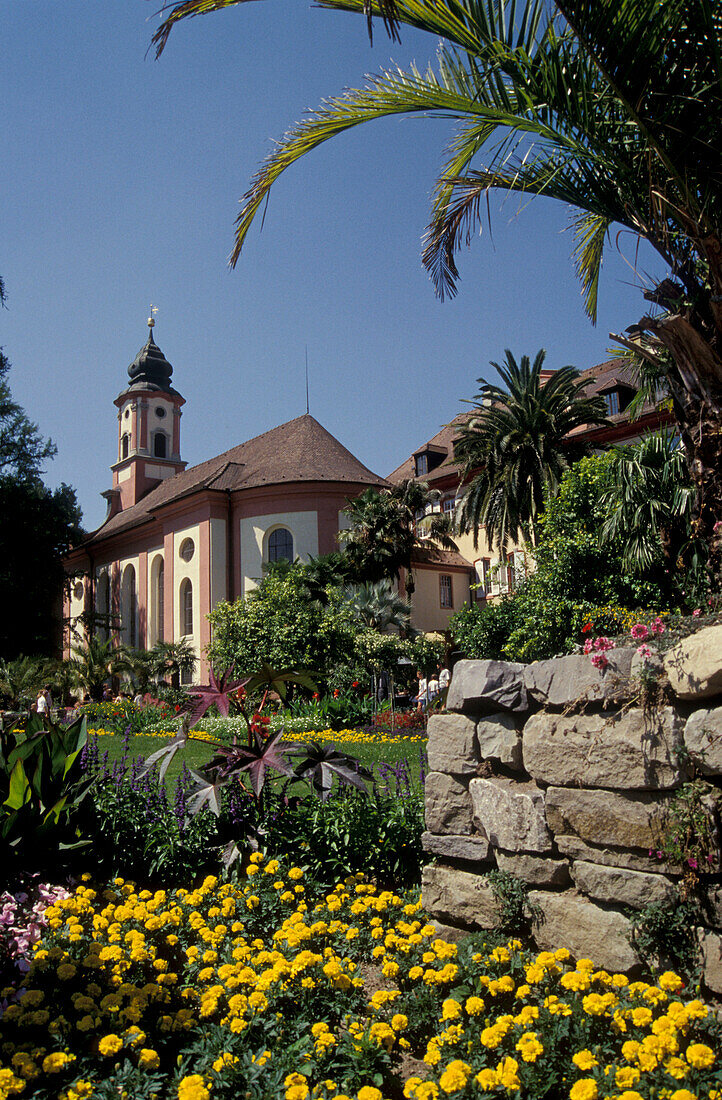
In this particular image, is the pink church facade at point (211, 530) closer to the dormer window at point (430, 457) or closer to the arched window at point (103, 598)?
the arched window at point (103, 598)

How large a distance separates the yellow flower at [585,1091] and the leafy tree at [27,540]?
1486 inches

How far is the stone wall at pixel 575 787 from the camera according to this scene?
3447 mm

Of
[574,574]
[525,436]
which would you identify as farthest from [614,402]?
[574,574]

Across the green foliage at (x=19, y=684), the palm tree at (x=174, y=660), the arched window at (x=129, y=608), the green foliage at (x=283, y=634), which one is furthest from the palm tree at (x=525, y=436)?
the arched window at (x=129, y=608)

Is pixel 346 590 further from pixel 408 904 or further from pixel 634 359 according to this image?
pixel 408 904

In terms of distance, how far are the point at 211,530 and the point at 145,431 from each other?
1693 cm

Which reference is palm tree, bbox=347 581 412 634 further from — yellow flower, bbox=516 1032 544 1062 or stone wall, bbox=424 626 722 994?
yellow flower, bbox=516 1032 544 1062

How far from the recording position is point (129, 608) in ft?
149

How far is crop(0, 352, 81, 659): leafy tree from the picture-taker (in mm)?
37844

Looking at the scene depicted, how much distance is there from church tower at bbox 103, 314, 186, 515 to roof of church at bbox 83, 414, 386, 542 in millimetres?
6287

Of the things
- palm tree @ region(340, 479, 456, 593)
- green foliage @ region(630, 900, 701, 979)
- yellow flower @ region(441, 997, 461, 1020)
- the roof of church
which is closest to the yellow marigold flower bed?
green foliage @ region(630, 900, 701, 979)

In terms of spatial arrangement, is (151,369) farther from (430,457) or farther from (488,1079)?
(488,1079)

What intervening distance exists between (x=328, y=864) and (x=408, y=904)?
786 millimetres

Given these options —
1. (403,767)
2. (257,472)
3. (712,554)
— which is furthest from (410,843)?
(257,472)
